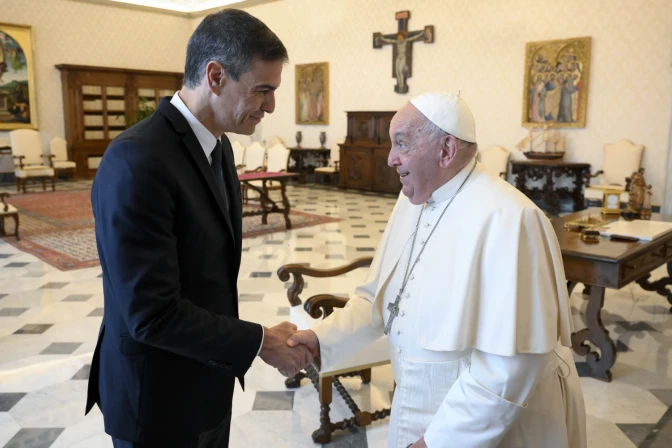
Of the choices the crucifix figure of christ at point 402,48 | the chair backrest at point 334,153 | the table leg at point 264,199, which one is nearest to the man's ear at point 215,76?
the table leg at point 264,199

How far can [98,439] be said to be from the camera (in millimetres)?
2852

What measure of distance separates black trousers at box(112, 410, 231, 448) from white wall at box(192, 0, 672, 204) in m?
9.22

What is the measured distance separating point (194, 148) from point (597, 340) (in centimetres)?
312

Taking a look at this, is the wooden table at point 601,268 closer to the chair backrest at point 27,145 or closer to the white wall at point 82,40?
the chair backrest at point 27,145

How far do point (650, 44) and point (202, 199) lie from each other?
9.53 meters

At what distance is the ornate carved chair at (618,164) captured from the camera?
899 centimetres

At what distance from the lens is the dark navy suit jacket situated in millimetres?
1277

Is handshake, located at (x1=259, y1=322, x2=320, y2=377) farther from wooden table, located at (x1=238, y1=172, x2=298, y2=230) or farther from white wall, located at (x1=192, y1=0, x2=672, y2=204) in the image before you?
white wall, located at (x1=192, y1=0, x2=672, y2=204)

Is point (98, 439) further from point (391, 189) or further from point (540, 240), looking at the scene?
point (391, 189)

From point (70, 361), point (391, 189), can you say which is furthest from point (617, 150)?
point (70, 361)

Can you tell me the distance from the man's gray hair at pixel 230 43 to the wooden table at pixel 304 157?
12.4m

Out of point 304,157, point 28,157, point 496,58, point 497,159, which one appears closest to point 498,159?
point 497,159

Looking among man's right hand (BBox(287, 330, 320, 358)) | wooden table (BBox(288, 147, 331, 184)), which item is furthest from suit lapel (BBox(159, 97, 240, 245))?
wooden table (BBox(288, 147, 331, 184))

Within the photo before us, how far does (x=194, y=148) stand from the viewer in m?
1.47
